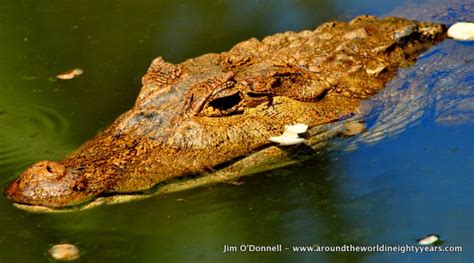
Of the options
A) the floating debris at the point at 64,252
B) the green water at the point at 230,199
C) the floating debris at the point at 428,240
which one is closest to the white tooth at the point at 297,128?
the green water at the point at 230,199

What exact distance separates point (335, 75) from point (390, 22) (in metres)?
1.21

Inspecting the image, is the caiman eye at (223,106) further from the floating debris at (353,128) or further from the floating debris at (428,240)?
the floating debris at (428,240)

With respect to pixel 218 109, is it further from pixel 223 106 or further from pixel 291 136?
pixel 291 136

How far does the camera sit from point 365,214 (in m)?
6.02

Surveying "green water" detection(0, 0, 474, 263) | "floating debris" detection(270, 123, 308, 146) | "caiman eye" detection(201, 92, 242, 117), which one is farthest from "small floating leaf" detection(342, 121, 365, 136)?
"caiman eye" detection(201, 92, 242, 117)

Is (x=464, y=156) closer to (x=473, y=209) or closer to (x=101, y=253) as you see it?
(x=473, y=209)

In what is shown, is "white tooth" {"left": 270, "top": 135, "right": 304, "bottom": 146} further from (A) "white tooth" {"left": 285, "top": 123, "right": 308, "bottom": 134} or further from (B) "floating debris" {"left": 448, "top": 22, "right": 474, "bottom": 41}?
(B) "floating debris" {"left": 448, "top": 22, "right": 474, "bottom": 41}

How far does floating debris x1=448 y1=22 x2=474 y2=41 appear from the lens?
848cm

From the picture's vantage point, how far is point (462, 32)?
8.49m

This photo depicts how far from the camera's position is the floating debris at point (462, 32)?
27.8ft

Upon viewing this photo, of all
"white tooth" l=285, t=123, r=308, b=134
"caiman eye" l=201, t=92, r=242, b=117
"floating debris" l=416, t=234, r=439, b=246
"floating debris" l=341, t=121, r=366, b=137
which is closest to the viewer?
"floating debris" l=416, t=234, r=439, b=246

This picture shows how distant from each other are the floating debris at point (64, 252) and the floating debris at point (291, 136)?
185 centimetres

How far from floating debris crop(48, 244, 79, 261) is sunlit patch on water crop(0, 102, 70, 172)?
1.34 metres

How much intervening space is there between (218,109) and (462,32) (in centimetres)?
304
